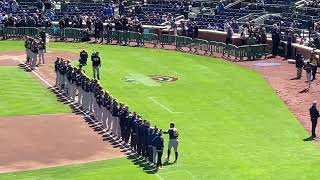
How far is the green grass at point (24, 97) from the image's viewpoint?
36.1 metres

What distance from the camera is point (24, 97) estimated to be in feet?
127

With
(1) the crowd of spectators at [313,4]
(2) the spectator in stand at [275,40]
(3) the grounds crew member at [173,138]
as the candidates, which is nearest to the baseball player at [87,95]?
(3) the grounds crew member at [173,138]

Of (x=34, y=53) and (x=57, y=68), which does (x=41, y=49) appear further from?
(x=57, y=68)

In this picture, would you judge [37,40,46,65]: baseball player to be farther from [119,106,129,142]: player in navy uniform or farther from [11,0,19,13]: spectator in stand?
[11,0,19,13]: spectator in stand

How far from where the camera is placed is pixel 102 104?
107ft

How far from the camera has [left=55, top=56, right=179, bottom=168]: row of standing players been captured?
1068 inches

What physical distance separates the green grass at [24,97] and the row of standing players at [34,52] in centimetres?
130

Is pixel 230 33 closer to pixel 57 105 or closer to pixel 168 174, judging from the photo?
pixel 57 105

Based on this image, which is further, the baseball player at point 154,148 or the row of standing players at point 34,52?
the row of standing players at point 34,52

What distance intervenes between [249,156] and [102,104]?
783 centimetres

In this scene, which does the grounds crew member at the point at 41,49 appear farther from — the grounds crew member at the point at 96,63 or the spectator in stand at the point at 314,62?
the spectator in stand at the point at 314,62

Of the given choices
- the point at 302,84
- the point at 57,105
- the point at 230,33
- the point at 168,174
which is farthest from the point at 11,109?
the point at 230,33

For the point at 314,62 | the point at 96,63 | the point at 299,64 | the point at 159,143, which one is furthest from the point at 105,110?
the point at 314,62

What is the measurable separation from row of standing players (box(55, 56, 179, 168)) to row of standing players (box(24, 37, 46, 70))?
16.6ft
